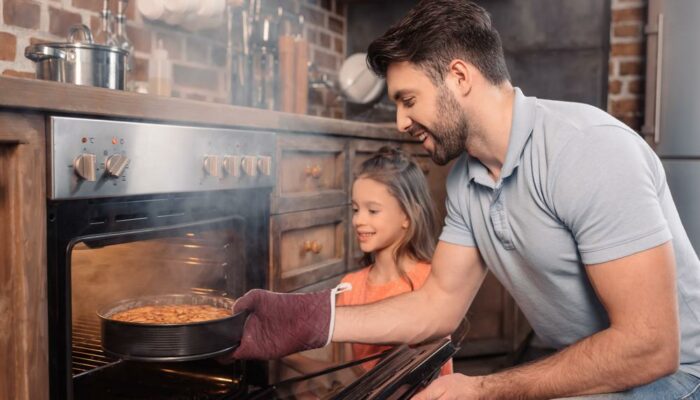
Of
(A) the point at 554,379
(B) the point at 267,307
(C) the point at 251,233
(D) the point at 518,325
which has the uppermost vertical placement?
(C) the point at 251,233

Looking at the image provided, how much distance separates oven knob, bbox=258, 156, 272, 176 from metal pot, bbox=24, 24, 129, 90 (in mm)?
363

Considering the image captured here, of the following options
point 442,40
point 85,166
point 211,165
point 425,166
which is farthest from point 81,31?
point 425,166

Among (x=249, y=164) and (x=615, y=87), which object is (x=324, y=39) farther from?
(x=249, y=164)

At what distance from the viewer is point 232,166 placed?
4.92ft

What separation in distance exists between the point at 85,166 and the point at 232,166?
1.34 ft

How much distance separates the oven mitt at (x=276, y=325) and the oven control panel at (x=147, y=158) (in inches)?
11.4

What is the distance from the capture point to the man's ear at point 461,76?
1.38 metres

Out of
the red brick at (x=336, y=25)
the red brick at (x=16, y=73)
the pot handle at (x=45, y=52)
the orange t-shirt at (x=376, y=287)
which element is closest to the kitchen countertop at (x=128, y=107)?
the pot handle at (x=45, y=52)

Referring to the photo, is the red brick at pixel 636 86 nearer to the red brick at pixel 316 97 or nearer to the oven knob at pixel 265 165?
the red brick at pixel 316 97

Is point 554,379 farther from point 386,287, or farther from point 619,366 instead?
point 386,287

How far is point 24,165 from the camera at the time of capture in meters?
1.05

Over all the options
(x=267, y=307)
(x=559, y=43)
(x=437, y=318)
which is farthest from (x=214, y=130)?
(x=559, y=43)

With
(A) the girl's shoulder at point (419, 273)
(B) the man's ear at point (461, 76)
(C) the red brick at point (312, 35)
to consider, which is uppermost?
(C) the red brick at point (312, 35)

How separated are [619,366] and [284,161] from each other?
0.96 meters
